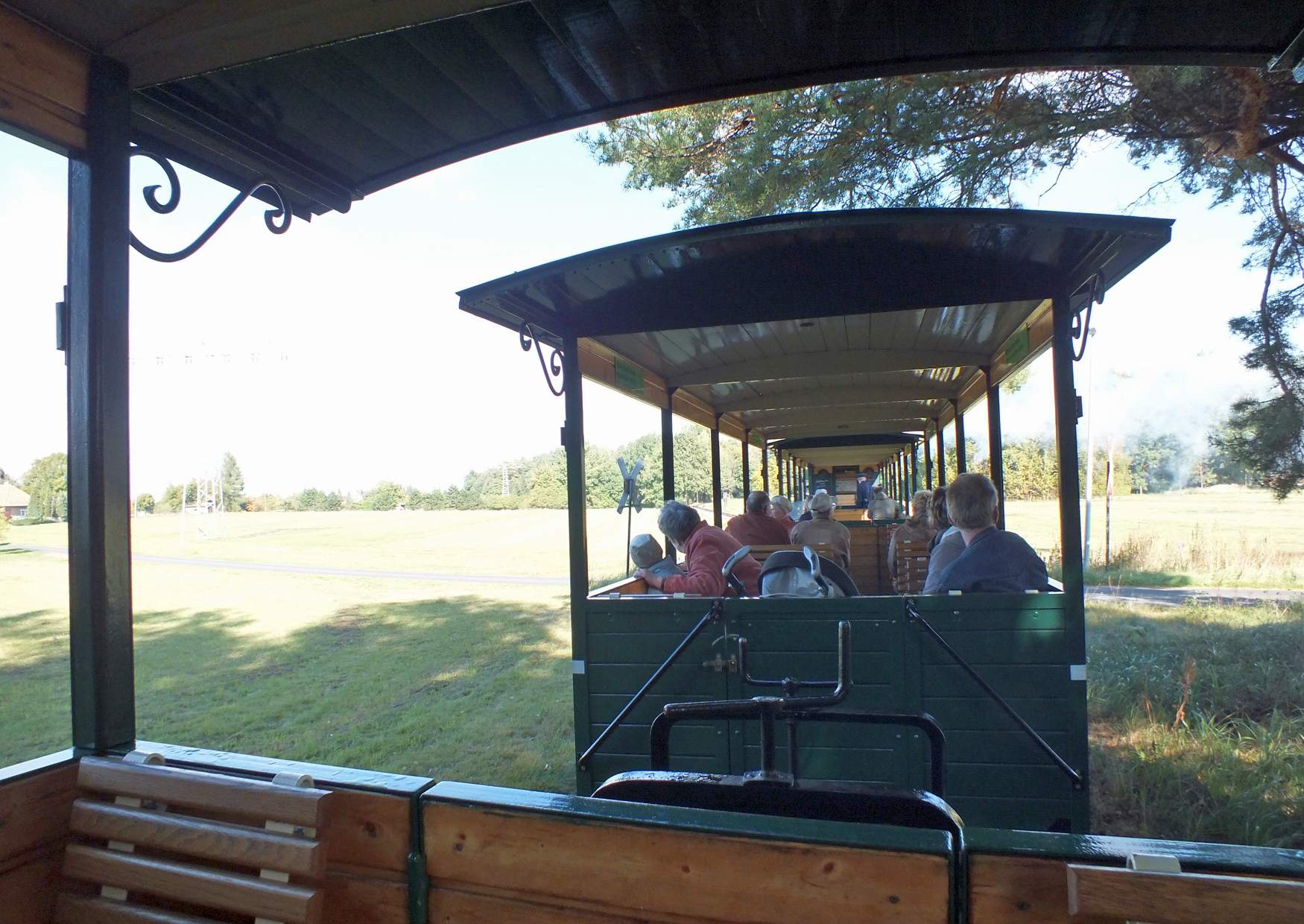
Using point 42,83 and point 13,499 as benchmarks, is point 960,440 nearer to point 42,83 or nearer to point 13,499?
point 13,499

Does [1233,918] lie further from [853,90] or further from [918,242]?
[853,90]

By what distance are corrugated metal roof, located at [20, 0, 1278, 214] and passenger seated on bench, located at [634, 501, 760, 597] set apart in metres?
2.33

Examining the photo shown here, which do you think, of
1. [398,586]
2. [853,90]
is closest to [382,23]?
[853,90]

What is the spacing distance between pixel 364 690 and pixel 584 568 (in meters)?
5.82

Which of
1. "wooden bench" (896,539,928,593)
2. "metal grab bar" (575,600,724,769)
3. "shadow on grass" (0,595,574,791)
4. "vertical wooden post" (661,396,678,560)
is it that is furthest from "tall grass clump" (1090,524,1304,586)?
"metal grab bar" (575,600,724,769)

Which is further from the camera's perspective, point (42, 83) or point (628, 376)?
point (628, 376)

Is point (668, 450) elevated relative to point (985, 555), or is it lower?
elevated

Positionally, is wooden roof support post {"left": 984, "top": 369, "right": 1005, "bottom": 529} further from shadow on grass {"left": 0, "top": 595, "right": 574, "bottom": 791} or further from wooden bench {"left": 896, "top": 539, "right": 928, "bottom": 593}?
shadow on grass {"left": 0, "top": 595, "right": 574, "bottom": 791}

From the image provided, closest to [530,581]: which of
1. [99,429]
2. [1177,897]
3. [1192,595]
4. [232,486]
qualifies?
[1192,595]

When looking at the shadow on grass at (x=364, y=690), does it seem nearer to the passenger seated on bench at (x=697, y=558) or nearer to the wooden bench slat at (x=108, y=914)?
the passenger seated on bench at (x=697, y=558)

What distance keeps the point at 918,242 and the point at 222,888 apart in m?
3.02

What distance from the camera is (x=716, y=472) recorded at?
8.36 metres

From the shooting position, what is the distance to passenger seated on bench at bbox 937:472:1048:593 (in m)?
3.47

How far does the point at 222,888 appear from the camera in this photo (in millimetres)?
1621
